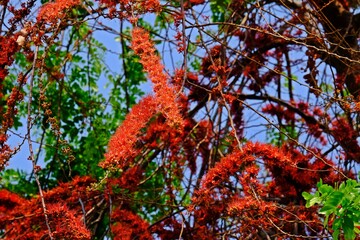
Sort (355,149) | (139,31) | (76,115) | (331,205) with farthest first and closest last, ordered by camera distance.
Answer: (76,115)
(355,149)
(139,31)
(331,205)

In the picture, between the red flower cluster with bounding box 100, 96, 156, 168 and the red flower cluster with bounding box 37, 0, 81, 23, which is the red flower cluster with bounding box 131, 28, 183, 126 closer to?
the red flower cluster with bounding box 100, 96, 156, 168

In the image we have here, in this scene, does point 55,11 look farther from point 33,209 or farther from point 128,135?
point 33,209

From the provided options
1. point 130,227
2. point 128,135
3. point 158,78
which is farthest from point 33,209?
point 158,78

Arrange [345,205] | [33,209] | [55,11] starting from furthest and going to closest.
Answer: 1. [33,209]
2. [55,11]
3. [345,205]

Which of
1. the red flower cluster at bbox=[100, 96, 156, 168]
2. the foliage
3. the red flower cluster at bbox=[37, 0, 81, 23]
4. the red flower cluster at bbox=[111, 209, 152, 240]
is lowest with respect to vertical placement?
the foliage

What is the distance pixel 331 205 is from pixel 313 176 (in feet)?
5.49

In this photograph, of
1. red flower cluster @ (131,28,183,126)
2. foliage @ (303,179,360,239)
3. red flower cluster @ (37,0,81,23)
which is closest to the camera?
foliage @ (303,179,360,239)

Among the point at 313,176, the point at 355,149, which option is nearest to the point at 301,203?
the point at 313,176

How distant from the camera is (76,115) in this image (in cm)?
547

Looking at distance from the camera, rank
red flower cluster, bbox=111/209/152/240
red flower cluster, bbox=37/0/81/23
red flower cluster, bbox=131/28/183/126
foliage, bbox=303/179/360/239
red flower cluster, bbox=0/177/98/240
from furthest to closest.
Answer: red flower cluster, bbox=111/209/152/240 < red flower cluster, bbox=0/177/98/240 < red flower cluster, bbox=37/0/81/23 < red flower cluster, bbox=131/28/183/126 < foliage, bbox=303/179/360/239

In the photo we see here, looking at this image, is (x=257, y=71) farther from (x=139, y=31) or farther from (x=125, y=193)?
(x=139, y=31)

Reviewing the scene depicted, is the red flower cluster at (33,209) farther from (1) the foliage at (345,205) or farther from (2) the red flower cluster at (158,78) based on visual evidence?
(1) the foliage at (345,205)

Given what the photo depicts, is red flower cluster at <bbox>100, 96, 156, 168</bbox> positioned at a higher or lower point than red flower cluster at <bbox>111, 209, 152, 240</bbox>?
lower

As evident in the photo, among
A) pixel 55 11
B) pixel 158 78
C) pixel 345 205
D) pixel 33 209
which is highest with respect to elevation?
pixel 55 11
